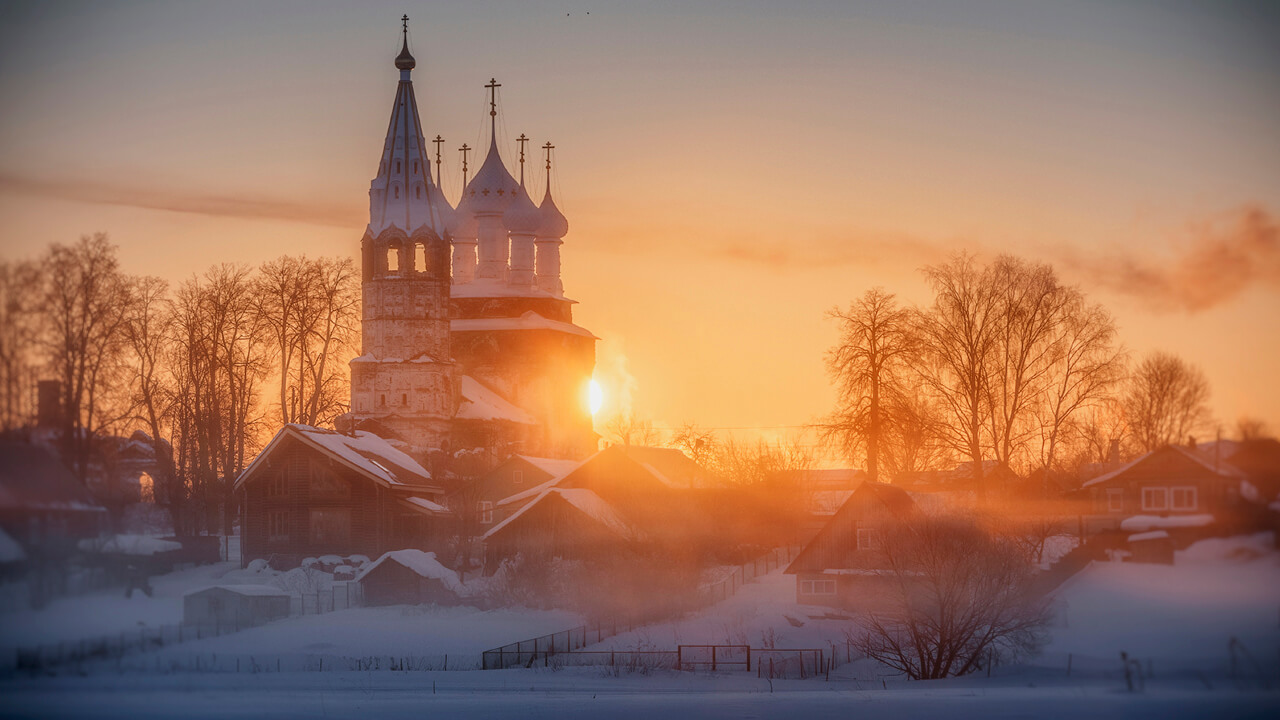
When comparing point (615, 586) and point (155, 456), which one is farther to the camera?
point (615, 586)

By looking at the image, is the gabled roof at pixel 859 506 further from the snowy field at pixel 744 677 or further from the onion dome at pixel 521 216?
the onion dome at pixel 521 216

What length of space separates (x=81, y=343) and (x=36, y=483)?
72.9 inches

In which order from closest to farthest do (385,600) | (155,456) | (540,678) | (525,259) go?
(540,678)
(155,456)
(385,600)
(525,259)

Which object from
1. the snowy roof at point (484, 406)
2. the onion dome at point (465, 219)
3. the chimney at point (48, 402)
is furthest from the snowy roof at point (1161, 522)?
the onion dome at point (465, 219)

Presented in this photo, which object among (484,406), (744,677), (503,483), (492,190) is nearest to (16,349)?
(744,677)

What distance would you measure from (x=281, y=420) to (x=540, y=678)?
18423 millimetres

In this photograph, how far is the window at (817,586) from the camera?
27688mm

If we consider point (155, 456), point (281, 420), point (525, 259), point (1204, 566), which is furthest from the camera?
point (525, 259)

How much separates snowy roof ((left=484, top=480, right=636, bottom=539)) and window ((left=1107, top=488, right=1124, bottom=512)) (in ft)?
44.7

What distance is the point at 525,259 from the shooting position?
56562mm

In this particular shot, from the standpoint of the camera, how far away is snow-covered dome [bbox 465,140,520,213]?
56.4 metres

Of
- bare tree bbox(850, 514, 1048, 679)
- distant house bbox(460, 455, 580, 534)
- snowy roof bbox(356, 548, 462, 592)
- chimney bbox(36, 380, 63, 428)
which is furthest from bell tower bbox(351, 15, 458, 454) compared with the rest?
chimney bbox(36, 380, 63, 428)

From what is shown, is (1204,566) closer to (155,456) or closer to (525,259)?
(155,456)

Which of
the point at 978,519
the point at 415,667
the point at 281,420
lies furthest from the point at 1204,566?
the point at 281,420
